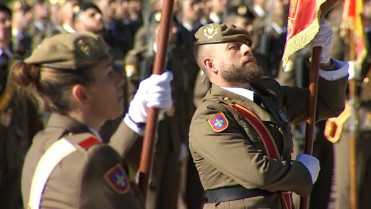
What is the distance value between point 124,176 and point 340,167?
575 centimetres

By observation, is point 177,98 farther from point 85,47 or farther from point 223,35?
point 85,47

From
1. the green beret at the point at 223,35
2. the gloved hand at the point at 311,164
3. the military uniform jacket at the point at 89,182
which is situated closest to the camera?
the military uniform jacket at the point at 89,182

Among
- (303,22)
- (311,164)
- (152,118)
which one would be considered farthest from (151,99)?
(303,22)

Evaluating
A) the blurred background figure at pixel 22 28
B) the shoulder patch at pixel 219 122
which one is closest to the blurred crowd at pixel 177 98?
the blurred background figure at pixel 22 28

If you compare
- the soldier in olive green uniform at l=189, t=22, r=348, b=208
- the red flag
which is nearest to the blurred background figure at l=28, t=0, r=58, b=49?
the red flag

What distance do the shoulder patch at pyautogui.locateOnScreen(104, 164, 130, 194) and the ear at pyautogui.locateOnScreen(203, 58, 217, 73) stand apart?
1505mm

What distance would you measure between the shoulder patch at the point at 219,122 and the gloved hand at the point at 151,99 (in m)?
0.26

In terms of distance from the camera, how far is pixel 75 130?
3.36m

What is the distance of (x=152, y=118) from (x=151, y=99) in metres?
0.09

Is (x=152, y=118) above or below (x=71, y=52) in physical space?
below

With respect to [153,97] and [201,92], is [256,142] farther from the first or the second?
[201,92]

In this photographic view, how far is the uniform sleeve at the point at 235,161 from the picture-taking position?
427 cm

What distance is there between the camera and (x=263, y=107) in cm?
454

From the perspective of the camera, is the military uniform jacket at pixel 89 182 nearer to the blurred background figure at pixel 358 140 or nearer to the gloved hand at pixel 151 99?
the gloved hand at pixel 151 99
